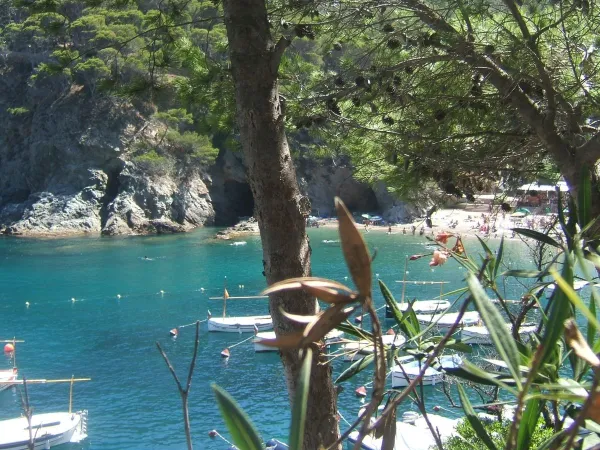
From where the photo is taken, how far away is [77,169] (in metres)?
32.4

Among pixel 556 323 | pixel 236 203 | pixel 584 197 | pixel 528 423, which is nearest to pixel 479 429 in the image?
pixel 528 423

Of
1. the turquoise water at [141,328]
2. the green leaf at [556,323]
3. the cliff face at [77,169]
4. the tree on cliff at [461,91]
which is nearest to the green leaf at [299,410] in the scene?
the green leaf at [556,323]

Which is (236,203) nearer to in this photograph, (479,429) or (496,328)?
(479,429)

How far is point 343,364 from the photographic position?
1334 centimetres

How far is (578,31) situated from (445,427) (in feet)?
23.6

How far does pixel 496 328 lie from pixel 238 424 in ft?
1.04

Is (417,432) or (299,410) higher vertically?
(299,410)

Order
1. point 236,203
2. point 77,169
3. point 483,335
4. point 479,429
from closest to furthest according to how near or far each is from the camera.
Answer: point 479,429 < point 483,335 < point 77,169 < point 236,203

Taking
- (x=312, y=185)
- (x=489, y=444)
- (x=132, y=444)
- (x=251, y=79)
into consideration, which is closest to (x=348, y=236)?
(x=489, y=444)

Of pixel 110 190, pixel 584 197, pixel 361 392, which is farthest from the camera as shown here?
pixel 110 190

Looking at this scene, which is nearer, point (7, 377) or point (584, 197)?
point (584, 197)

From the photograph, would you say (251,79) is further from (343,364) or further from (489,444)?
(343,364)

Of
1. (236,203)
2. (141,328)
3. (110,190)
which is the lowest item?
(141,328)

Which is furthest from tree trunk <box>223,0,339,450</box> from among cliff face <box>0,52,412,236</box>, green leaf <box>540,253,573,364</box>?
cliff face <box>0,52,412,236</box>
